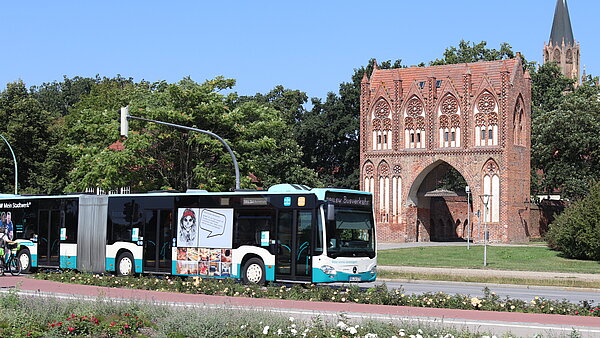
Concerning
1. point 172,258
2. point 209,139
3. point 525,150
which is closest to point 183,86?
point 209,139

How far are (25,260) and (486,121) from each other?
39.7 metres

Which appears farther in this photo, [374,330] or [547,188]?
[547,188]

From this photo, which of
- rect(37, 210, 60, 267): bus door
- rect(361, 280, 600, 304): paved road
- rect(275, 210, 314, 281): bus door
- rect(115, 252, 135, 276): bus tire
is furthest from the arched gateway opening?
rect(275, 210, 314, 281): bus door

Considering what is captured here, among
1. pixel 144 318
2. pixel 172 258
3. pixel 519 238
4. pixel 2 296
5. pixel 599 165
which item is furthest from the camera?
pixel 599 165

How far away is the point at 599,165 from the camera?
64.9 meters

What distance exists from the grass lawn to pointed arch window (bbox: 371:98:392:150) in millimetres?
15359

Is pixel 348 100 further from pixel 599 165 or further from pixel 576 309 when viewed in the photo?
pixel 576 309

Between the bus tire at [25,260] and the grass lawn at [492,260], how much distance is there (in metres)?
15.7

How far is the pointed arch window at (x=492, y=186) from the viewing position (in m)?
59.8

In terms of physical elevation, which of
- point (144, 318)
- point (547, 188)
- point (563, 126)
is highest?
point (563, 126)

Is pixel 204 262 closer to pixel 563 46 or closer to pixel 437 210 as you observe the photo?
pixel 437 210

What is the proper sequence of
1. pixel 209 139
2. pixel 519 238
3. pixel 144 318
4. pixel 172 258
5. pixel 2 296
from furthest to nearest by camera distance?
pixel 519 238, pixel 209 139, pixel 172 258, pixel 2 296, pixel 144 318

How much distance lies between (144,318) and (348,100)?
65152mm

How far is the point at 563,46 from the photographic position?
126 meters
